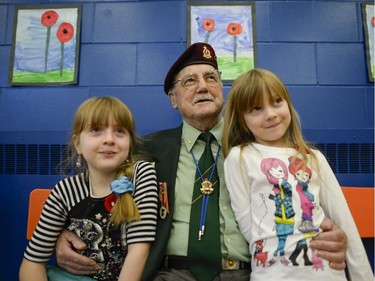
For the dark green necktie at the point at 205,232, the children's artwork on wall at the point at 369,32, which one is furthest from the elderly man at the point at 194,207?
the children's artwork on wall at the point at 369,32

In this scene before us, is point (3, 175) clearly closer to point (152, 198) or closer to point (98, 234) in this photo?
point (98, 234)

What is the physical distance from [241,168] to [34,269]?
0.83 metres

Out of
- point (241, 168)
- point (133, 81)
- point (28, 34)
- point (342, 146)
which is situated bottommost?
point (241, 168)

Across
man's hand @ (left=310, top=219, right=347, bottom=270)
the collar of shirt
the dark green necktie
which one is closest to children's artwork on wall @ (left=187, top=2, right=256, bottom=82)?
the collar of shirt

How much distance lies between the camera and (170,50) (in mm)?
1979

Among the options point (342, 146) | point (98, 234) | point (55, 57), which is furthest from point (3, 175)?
point (342, 146)

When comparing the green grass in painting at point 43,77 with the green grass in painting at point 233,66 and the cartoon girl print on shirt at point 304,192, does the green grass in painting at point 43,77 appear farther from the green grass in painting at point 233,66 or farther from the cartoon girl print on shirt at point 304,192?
the cartoon girl print on shirt at point 304,192

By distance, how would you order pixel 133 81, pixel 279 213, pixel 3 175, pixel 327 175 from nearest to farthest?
pixel 279 213 → pixel 327 175 → pixel 3 175 → pixel 133 81

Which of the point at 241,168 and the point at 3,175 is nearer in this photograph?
the point at 241,168

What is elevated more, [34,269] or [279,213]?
[279,213]

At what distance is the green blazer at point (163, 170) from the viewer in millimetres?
1100

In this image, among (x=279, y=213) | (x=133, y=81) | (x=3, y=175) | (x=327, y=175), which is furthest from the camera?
(x=133, y=81)

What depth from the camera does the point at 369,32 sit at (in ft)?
6.63

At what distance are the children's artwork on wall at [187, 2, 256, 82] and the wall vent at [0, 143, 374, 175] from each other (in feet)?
2.32
